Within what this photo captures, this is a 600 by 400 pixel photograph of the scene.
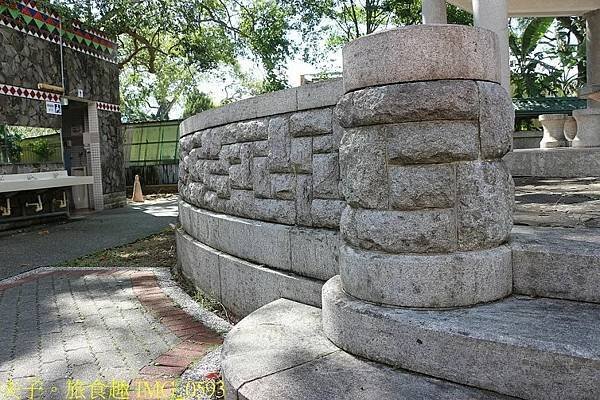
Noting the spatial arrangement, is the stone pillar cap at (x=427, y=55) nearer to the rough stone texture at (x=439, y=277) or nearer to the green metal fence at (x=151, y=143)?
the rough stone texture at (x=439, y=277)

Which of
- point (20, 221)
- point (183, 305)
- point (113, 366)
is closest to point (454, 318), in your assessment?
point (113, 366)

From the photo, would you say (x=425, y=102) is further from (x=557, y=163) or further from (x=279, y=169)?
(x=557, y=163)

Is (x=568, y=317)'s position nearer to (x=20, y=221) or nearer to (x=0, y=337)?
(x=0, y=337)

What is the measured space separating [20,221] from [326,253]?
34.0 feet

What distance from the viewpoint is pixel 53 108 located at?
13.0 m

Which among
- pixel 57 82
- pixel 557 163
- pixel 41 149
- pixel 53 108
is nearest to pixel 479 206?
pixel 557 163

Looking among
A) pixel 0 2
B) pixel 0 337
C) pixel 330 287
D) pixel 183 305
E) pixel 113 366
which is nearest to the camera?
pixel 330 287

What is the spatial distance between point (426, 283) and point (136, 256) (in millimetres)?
6187

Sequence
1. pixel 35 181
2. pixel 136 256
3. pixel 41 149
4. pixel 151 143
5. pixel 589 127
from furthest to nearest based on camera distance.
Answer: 1. pixel 151 143
2. pixel 41 149
3. pixel 35 181
4. pixel 136 256
5. pixel 589 127

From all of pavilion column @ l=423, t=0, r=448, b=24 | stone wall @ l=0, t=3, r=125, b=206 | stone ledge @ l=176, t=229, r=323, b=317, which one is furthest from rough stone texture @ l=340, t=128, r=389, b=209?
stone wall @ l=0, t=3, r=125, b=206

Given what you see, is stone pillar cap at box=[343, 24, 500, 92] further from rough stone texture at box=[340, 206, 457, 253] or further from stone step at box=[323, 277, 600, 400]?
stone step at box=[323, 277, 600, 400]

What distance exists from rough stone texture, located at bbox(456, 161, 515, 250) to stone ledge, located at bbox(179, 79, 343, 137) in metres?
1.16

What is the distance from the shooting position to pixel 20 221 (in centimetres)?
1155

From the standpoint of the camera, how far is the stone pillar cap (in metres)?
2.41
